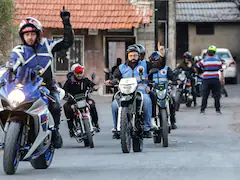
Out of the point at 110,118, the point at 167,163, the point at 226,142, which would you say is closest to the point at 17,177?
the point at 167,163

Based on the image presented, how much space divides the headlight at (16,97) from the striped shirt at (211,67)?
13179mm

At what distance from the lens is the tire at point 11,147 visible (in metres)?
8.64

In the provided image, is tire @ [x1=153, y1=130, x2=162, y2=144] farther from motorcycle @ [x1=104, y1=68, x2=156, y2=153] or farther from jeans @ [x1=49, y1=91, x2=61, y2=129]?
jeans @ [x1=49, y1=91, x2=61, y2=129]

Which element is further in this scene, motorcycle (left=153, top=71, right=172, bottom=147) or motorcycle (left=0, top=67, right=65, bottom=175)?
motorcycle (left=153, top=71, right=172, bottom=147)

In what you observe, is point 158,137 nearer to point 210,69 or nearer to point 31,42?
point 31,42

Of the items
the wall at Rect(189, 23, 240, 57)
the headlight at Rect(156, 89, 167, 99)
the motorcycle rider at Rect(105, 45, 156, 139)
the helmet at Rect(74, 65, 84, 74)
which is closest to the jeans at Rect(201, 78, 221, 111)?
the headlight at Rect(156, 89, 167, 99)

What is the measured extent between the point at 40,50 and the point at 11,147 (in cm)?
157

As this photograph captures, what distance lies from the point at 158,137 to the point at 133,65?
5.16ft

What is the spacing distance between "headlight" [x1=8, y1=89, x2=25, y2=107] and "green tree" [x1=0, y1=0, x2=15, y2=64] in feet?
31.2

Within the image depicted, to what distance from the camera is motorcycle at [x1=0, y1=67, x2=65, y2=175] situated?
28.7 feet

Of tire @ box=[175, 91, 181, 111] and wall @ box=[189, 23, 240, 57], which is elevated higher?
wall @ box=[189, 23, 240, 57]

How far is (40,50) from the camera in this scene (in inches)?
383

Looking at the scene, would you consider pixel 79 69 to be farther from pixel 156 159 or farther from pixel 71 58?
pixel 71 58

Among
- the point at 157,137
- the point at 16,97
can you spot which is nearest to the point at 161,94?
the point at 157,137
